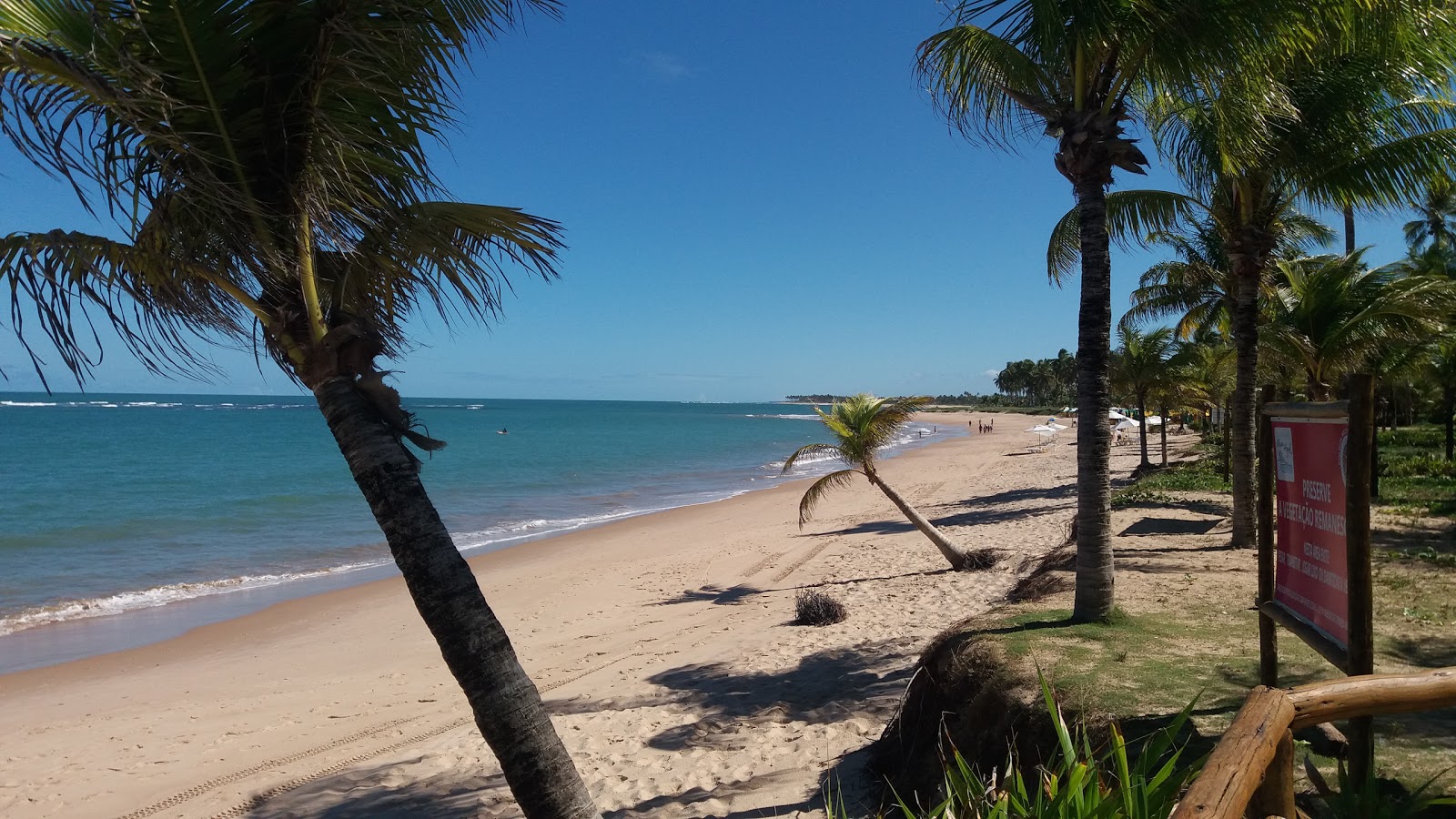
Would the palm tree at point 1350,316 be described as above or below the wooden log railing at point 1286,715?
above

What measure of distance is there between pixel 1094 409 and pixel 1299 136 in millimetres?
4201

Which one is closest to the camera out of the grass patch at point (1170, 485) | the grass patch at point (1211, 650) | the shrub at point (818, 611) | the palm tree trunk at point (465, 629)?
the palm tree trunk at point (465, 629)

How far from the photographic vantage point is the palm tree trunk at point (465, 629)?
10.2 feet

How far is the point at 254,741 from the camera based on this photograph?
736 centimetres

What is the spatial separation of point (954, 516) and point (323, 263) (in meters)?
15.5

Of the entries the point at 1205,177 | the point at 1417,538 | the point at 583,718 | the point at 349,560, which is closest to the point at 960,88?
the point at 1205,177

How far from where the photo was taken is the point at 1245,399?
30.0 feet

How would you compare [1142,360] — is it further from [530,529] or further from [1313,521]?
[1313,521]

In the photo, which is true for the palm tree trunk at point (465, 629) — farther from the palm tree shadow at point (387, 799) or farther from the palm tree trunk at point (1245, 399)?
the palm tree trunk at point (1245, 399)

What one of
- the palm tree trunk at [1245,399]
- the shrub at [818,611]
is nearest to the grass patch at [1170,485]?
the palm tree trunk at [1245,399]

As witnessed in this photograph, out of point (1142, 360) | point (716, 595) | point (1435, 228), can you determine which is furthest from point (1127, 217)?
point (1435, 228)

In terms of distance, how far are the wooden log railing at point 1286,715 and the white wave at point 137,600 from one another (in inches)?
581

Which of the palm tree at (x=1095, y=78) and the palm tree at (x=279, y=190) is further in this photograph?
the palm tree at (x=1095, y=78)

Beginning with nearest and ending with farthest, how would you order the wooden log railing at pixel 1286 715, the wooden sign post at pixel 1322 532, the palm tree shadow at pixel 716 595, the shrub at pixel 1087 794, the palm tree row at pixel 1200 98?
1. the wooden log railing at pixel 1286 715
2. the shrub at pixel 1087 794
3. the wooden sign post at pixel 1322 532
4. the palm tree row at pixel 1200 98
5. the palm tree shadow at pixel 716 595
